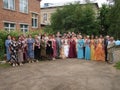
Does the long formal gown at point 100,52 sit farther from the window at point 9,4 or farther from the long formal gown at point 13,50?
the window at point 9,4

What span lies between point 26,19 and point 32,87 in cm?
2177

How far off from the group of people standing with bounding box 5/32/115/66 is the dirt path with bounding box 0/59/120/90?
1.30 m

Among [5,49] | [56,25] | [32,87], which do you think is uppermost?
[56,25]

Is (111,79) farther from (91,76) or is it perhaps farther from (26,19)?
(26,19)

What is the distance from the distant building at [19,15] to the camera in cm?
2684

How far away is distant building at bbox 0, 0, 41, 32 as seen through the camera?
26.8 metres

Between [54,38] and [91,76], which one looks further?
[54,38]

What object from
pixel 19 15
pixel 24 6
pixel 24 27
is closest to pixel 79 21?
pixel 24 27

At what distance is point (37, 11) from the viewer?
3450 centimetres

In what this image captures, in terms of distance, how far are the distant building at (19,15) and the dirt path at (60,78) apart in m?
13.0

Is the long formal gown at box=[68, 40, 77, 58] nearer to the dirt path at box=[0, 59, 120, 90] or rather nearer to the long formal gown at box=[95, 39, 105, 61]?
the long formal gown at box=[95, 39, 105, 61]


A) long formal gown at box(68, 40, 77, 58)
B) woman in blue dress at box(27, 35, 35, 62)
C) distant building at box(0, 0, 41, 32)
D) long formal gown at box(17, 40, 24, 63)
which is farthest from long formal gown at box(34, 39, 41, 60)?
distant building at box(0, 0, 41, 32)

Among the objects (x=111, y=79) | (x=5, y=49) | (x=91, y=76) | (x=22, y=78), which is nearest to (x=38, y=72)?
(x=22, y=78)

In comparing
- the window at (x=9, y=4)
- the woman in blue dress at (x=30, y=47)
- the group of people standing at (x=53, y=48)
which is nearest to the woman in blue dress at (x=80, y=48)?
the group of people standing at (x=53, y=48)
